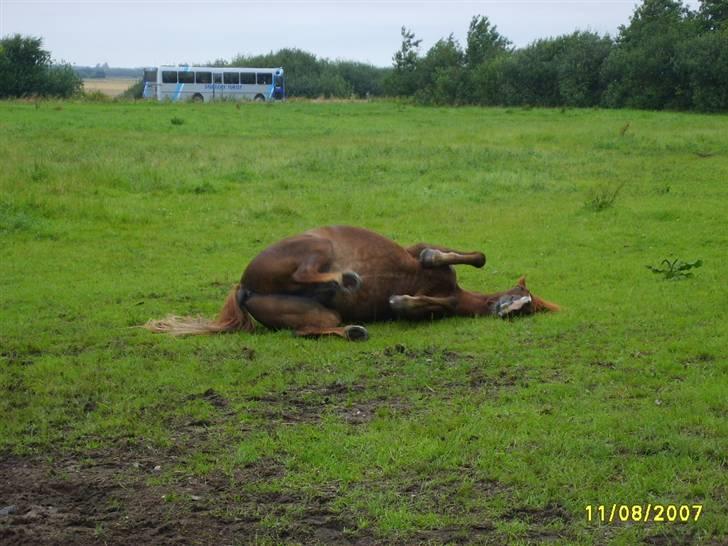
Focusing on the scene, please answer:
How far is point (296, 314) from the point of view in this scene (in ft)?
27.7

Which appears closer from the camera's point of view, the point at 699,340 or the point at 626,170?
the point at 699,340

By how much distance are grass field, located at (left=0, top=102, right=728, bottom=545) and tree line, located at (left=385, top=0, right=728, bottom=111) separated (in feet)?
108

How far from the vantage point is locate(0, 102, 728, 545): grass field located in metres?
4.74

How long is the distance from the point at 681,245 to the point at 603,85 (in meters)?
47.5

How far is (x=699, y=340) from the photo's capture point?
7.82m

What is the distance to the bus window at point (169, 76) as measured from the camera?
257 ft

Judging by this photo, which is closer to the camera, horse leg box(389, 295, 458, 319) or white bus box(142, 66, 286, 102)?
horse leg box(389, 295, 458, 319)

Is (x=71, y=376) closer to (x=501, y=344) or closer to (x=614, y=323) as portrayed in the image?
(x=501, y=344)

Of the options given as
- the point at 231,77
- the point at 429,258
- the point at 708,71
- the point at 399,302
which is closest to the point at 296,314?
the point at 399,302

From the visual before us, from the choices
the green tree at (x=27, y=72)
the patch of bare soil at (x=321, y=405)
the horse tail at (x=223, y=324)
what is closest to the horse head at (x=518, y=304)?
the horse tail at (x=223, y=324)

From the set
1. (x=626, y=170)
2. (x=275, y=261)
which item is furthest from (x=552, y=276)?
(x=626, y=170)

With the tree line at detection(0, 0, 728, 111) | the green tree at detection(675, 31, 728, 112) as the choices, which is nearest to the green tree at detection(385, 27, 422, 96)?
the tree line at detection(0, 0, 728, 111)

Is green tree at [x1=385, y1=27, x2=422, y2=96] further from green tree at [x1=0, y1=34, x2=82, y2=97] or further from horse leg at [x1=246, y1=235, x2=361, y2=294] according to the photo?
horse leg at [x1=246, y1=235, x2=361, y2=294]

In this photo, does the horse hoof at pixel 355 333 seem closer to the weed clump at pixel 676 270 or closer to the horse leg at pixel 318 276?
the horse leg at pixel 318 276
